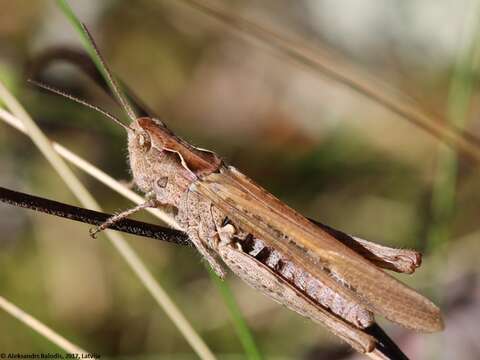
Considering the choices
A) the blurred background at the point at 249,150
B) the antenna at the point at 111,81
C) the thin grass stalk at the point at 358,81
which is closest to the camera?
the antenna at the point at 111,81

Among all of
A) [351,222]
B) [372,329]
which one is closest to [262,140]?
[351,222]

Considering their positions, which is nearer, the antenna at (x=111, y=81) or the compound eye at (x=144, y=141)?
the antenna at (x=111, y=81)

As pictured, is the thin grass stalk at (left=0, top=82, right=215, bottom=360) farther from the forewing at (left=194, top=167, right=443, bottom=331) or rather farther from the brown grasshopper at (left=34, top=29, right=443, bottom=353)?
the forewing at (left=194, top=167, right=443, bottom=331)

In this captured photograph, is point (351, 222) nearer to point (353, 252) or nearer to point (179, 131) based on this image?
point (179, 131)

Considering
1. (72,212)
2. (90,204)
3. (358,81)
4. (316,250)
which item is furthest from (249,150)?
(72,212)

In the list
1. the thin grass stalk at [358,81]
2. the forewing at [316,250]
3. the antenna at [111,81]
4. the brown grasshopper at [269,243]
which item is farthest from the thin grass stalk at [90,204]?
the thin grass stalk at [358,81]

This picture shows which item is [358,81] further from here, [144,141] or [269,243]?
[144,141]

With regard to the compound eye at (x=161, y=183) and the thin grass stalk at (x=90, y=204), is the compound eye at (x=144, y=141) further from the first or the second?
the thin grass stalk at (x=90, y=204)
